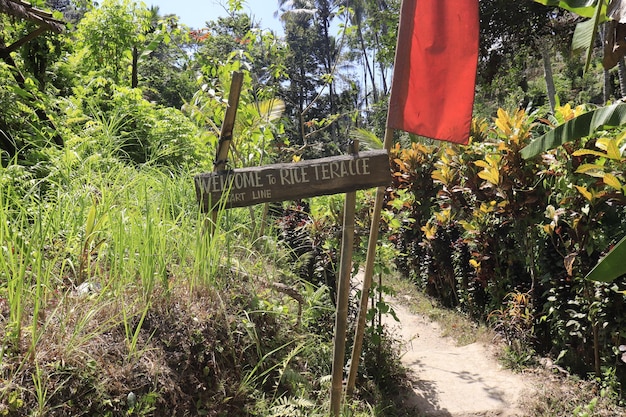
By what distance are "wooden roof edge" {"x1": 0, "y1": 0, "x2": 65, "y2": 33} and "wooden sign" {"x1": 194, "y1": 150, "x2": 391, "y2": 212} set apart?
250 centimetres

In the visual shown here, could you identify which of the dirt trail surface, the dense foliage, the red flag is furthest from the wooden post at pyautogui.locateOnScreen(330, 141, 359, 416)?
the dirt trail surface

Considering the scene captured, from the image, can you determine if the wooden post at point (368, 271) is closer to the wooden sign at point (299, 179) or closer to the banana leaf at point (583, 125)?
the wooden sign at point (299, 179)

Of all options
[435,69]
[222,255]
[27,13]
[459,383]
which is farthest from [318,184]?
[27,13]

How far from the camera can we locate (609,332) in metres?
3.45

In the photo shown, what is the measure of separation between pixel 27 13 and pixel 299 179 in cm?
299

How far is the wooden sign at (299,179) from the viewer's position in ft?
8.84

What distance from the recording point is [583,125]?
2510 millimetres

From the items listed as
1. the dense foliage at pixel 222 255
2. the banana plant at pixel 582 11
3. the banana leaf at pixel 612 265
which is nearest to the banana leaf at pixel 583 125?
the banana plant at pixel 582 11

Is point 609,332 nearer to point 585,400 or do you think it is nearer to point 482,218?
point 585,400

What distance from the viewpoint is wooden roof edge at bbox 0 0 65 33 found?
12.9 feet

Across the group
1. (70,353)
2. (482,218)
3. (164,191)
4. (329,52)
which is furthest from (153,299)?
(329,52)

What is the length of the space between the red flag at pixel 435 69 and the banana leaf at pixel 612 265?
43.2 inches

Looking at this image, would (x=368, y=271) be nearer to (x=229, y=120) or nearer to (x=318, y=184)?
(x=318, y=184)

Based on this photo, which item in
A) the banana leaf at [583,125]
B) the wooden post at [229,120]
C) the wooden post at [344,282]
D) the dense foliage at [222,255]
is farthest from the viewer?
the wooden post at [229,120]
